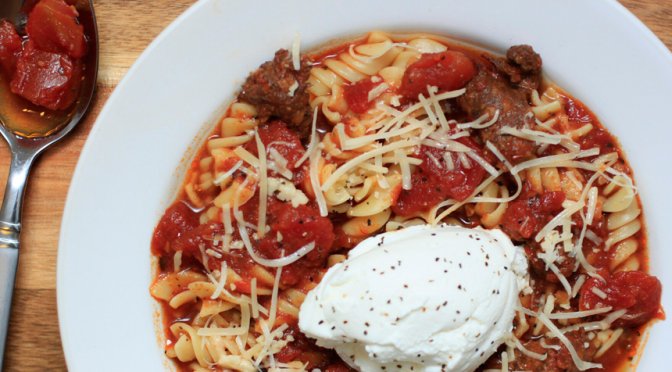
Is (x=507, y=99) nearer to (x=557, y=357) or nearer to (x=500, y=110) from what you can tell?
(x=500, y=110)

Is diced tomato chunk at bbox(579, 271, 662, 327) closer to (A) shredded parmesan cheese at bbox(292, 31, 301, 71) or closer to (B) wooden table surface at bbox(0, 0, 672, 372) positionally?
(B) wooden table surface at bbox(0, 0, 672, 372)

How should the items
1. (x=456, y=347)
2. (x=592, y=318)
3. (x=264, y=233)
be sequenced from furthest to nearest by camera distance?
1. (x=592, y=318)
2. (x=264, y=233)
3. (x=456, y=347)

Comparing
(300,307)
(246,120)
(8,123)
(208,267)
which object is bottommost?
(300,307)

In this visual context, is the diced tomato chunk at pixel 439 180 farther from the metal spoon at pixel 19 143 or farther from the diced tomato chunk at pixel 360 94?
the metal spoon at pixel 19 143

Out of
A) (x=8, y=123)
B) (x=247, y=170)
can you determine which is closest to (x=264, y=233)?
(x=247, y=170)

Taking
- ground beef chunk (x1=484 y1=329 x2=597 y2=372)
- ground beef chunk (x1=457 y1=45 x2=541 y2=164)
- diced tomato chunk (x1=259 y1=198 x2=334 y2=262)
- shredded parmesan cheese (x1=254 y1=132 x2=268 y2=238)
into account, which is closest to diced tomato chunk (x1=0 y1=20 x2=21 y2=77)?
shredded parmesan cheese (x1=254 y1=132 x2=268 y2=238)

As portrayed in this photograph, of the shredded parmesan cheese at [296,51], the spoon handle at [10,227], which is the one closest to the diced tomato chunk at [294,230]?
the shredded parmesan cheese at [296,51]

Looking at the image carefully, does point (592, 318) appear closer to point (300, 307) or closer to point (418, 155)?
point (418, 155)
